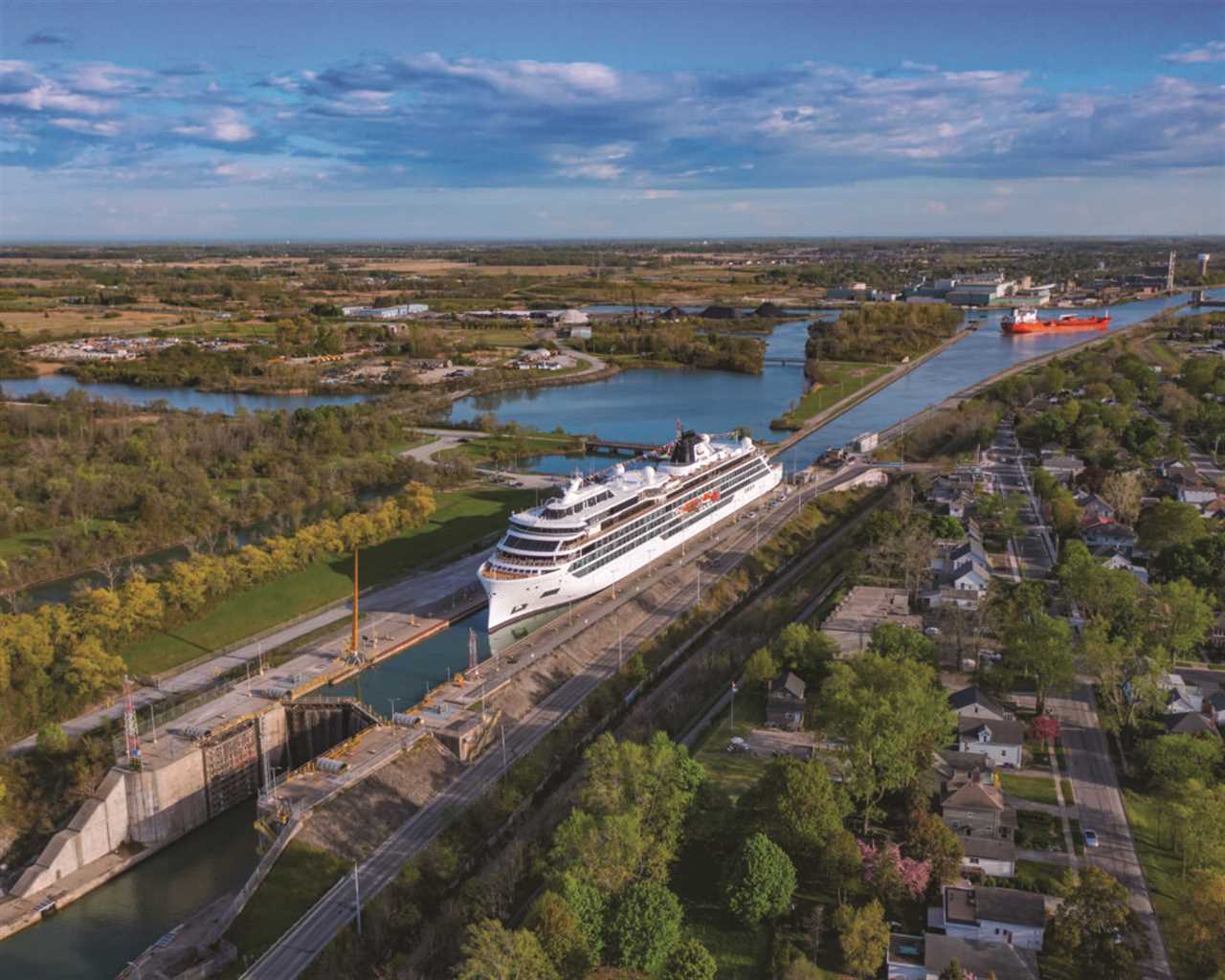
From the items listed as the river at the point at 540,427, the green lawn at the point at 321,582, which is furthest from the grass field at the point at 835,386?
the green lawn at the point at 321,582

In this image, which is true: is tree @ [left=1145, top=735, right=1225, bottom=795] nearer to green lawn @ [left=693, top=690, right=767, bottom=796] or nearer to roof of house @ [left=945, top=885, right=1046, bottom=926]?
roof of house @ [left=945, top=885, right=1046, bottom=926]

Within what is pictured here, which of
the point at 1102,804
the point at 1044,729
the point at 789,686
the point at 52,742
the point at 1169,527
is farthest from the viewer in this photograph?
the point at 1169,527

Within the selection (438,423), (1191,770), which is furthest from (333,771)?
(438,423)

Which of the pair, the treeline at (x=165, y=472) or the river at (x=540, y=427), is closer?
the river at (x=540, y=427)

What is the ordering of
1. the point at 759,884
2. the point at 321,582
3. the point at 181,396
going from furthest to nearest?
the point at 181,396 → the point at 321,582 → the point at 759,884

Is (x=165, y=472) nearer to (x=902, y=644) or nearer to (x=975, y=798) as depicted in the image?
(x=902, y=644)

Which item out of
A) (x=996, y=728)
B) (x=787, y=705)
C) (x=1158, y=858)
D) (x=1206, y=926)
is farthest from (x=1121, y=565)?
(x=1206, y=926)

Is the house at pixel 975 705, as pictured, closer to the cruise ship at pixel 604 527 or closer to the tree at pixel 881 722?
the tree at pixel 881 722
